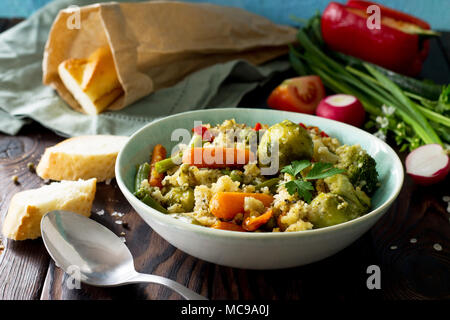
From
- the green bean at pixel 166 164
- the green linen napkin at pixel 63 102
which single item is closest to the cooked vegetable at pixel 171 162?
the green bean at pixel 166 164

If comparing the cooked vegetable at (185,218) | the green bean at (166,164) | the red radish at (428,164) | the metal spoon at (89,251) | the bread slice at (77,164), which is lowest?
the bread slice at (77,164)

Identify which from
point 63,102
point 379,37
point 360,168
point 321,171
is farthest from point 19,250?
point 379,37

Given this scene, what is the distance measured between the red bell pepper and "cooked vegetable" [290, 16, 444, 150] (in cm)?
15

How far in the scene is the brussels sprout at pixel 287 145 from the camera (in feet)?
6.64

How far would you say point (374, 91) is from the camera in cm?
Result: 342

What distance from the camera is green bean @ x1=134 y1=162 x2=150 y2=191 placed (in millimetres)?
2142

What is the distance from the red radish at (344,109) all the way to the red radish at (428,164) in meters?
0.58

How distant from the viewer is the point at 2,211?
2.30 meters

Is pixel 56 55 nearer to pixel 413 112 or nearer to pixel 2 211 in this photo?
pixel 2 211

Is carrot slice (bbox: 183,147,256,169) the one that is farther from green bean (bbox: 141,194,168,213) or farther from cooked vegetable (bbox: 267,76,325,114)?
cooked vegetable (bbox: 267,76,325,114)

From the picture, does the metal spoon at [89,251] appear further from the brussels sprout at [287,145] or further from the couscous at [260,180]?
the brussels sprout at [287,145]

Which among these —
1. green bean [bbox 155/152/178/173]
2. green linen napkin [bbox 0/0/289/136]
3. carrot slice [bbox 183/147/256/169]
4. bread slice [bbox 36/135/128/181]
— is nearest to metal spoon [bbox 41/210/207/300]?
green bean [bbox 155/152/178/173]
